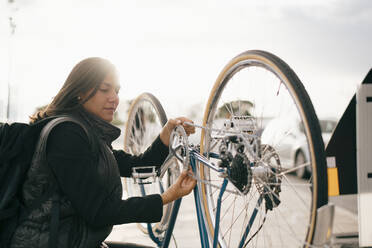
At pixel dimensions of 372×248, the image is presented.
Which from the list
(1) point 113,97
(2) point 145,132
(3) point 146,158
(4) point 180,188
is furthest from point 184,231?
(1) point 113,97

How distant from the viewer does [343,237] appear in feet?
8.66

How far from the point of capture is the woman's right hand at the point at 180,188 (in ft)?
6.59

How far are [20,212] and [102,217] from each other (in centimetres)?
39

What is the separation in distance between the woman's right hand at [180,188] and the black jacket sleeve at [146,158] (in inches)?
21.6

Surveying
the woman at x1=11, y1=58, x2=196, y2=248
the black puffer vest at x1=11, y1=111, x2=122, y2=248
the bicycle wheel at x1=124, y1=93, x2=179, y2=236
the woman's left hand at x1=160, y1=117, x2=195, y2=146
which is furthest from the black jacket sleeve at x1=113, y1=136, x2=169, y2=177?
the black puffer vest at x1=11, y1=111, x2=122, y2=248

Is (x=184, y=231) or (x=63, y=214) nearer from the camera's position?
(x=63, y=214)

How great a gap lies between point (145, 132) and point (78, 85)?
175 cm

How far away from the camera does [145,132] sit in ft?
12.4

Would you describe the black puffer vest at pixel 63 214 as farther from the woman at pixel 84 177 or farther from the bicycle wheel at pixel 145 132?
the bicycle wheel at pixel 145 132

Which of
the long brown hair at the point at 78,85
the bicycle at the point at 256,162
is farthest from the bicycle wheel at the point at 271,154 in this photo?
the long brown hair at the point at 78,85

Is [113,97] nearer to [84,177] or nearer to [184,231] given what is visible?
[84,177]

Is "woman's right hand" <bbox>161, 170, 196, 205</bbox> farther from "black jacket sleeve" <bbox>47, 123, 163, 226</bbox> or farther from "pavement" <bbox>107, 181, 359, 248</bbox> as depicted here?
"pavement" <bbox>107, 181, 359, 248</bbox>

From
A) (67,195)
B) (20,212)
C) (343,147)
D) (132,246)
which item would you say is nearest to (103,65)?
(67,195)

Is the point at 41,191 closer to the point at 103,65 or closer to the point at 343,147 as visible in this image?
the point at 103,65
